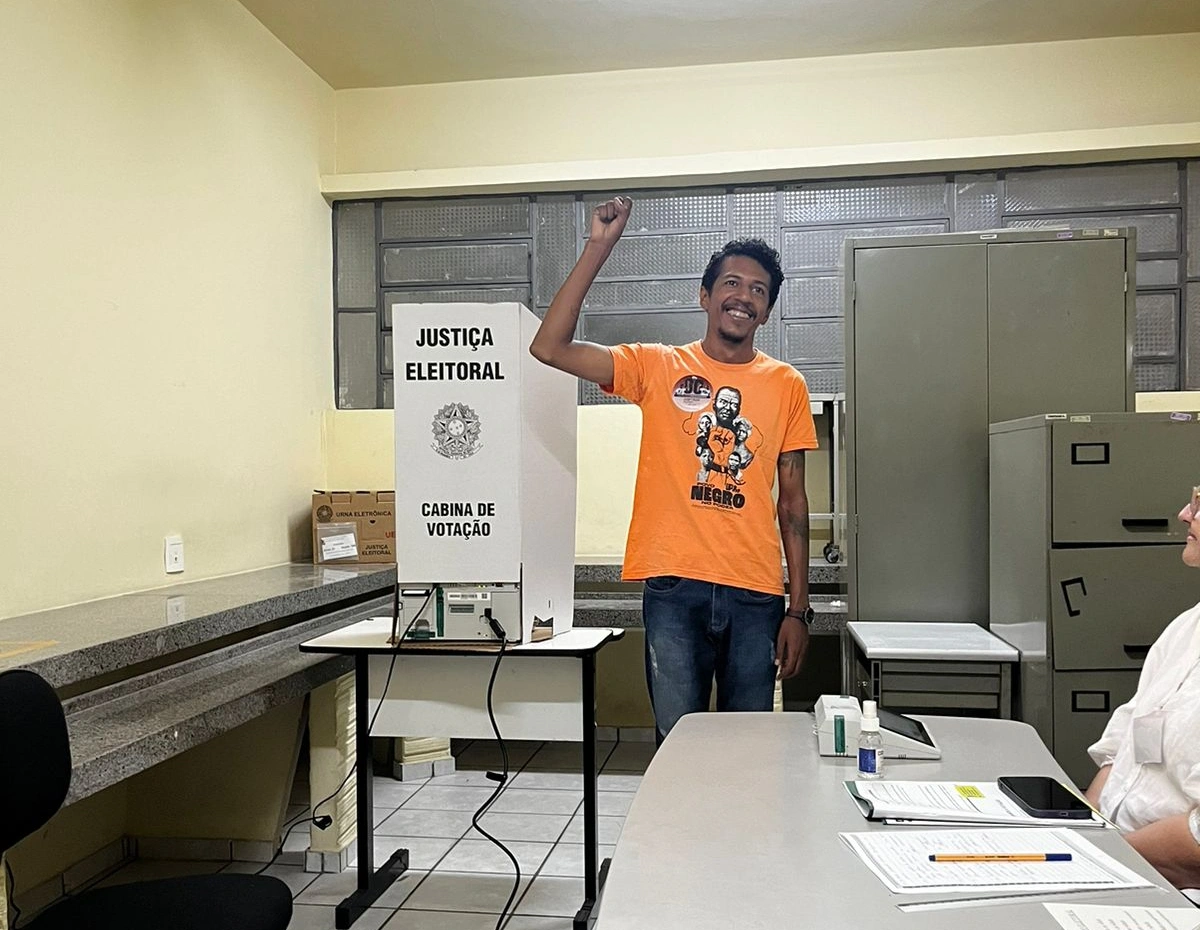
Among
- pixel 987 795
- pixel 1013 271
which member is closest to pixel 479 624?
pixel 987 795

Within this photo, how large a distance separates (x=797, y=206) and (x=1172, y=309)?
1725 millimetres

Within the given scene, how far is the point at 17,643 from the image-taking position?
7.60 feet

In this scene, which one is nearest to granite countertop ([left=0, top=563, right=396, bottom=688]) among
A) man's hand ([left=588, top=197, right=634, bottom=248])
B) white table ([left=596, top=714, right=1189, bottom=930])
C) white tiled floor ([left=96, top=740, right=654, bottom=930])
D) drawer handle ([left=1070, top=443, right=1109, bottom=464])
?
white tiled floor ([left=96, top=740, right=654, bottom=930])

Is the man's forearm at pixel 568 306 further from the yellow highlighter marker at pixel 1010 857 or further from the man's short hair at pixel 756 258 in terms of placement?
the yellow highlighter marker at pixel 1010 857

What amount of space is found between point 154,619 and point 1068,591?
253 centimetres

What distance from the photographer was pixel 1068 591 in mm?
2746

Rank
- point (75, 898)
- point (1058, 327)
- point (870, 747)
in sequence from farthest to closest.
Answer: point (1058, 327) → point (75, 898) → point (870, 747)

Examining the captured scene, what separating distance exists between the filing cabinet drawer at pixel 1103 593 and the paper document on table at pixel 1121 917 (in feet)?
5.68

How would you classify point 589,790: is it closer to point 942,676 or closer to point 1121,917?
point 942,676

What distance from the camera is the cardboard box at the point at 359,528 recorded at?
425cm

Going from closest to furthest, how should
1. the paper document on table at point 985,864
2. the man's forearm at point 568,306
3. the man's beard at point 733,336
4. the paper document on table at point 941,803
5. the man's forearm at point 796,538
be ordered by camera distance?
the paper document on table at point 985,864, the paper document on table at point 941,803, the man's forearm at point 568,306, the man's beard at point 733,336, the man's forearm at point 796,538

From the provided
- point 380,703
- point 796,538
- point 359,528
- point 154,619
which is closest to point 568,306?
point 796,538

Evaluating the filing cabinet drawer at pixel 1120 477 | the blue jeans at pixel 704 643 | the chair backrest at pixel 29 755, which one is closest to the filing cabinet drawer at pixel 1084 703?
the filing cabinet drawer at pixel 1120 477

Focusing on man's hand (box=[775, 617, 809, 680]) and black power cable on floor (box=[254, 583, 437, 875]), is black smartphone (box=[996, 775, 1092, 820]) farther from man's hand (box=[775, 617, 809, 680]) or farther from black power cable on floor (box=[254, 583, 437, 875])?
black power cable on floor (box=[254, 583, 437, 875])
